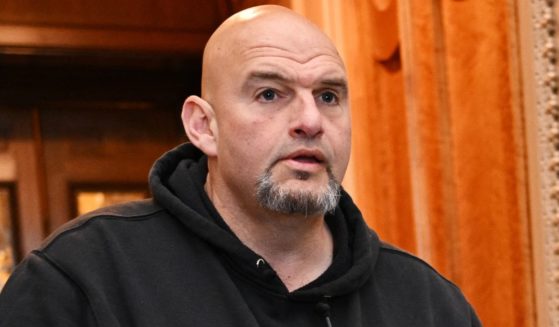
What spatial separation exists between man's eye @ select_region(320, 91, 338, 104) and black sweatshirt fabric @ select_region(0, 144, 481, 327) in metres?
0.29

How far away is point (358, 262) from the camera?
2049mm

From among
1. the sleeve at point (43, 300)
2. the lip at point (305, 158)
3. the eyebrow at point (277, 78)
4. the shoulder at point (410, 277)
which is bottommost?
the shoulder at point (410, 277)

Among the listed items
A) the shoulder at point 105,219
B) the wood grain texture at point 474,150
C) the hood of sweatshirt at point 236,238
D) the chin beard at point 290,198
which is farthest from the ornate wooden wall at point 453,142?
the shoulder at point 105,219

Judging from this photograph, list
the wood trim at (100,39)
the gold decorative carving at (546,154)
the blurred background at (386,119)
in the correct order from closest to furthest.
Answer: the gold decorative carving at (546,154), the blurred background at (386,119), the wood trim at (100,39)

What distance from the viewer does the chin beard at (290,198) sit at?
1.87m

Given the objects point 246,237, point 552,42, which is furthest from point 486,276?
point 246,237

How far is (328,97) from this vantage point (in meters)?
1.96

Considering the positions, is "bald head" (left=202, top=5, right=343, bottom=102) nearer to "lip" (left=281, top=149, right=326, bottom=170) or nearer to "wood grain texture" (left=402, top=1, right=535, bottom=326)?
"lip" (left=281, top=149, right=326, bottom=170)

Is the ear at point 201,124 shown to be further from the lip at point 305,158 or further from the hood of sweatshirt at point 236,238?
the lip at point 305,158

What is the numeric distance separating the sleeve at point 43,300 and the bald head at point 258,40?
0.46 m

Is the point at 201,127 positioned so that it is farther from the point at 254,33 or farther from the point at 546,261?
the point at 546,261

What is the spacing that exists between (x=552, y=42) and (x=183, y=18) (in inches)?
88.0

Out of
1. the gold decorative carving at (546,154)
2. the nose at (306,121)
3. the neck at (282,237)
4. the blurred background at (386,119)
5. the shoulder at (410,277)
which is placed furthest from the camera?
the blurred background at (386,119)

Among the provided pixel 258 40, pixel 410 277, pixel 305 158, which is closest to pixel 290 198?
pixel 305 158
